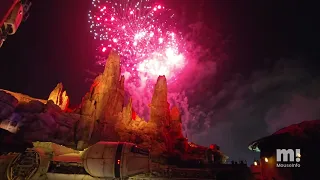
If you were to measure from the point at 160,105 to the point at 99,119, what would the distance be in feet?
58.1

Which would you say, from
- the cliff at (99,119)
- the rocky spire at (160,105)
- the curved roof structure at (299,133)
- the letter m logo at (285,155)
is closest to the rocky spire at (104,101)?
the cliff at (99,119)

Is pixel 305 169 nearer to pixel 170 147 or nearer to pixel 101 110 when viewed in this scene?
pixel 170 147

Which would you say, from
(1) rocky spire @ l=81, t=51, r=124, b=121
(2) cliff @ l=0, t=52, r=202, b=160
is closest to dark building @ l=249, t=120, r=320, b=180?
(2) cliff @ l=0, t=52, r=202, b=160

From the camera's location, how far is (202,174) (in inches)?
977

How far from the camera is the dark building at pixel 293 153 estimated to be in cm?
2739

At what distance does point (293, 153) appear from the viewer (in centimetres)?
2889

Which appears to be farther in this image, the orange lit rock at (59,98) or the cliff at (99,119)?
the orange lit rock at (59,98)

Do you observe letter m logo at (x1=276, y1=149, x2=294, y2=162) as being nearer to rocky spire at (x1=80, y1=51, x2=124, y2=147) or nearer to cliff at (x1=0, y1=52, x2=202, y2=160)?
cliff at (x1=0, y1=52, x2=202, y2=160)
